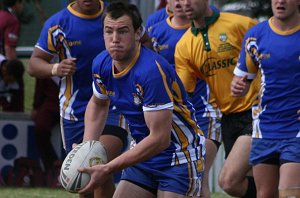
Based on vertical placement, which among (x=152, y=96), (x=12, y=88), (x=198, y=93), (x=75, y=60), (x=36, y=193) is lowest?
(x=36, y=193)

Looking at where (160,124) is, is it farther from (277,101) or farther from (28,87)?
(28,87)

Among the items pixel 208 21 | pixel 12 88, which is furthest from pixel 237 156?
pixel 12 88

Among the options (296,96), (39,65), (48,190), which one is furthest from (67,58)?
(48,190)

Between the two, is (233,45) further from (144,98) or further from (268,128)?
(144,98)

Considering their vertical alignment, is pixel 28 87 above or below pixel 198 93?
below

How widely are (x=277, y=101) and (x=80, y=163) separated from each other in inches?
76.2

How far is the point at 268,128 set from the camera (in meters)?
8.80

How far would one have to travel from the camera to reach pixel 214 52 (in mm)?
10109

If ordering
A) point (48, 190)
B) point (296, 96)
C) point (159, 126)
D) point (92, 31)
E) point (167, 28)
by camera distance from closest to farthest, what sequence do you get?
point (159, 126) → point (296, 96) → point (92, 31) → point (167, 28) → point (48, 190)

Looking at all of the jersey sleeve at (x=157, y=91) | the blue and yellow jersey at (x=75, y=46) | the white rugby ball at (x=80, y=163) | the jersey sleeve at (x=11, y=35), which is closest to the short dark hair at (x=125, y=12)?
the jersey sleeve at (x=157, y=91)

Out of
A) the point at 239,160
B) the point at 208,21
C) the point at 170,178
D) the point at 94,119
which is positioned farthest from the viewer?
the point at 208,21

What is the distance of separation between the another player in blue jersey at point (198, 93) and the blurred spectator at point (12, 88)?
13.2 feet

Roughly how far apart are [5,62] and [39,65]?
460cm

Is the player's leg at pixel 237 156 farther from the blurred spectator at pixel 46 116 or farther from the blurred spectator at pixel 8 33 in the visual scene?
the blurred spectator at pixel 8 33
